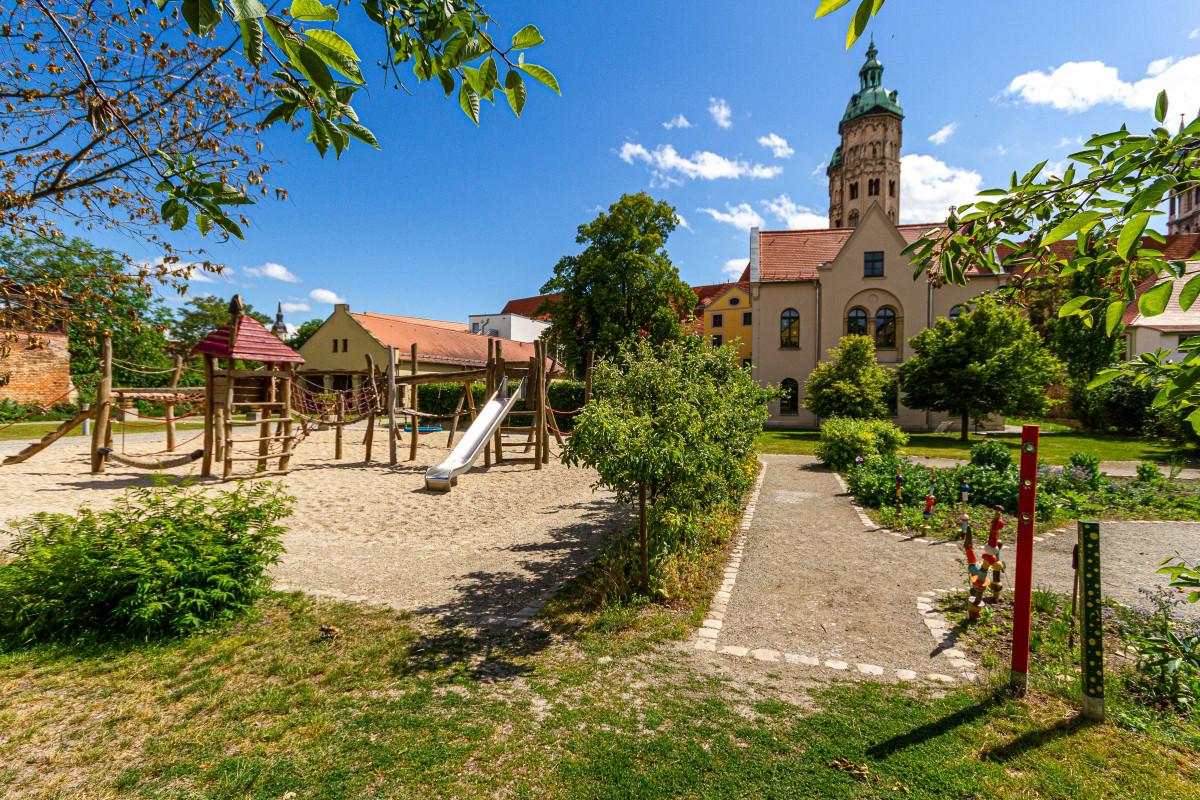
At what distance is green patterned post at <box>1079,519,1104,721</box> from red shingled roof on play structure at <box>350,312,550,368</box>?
33.4 meters

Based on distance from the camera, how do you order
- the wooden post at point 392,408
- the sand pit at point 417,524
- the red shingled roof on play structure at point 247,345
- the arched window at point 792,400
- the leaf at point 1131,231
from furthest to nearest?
the arched window at point 792,400, the wooden post at point 392,408, the red shingled roof on play structure at point 247,345, the sand pit at point 417,524, the leaf at point 1131,231

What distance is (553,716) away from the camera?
356 cm

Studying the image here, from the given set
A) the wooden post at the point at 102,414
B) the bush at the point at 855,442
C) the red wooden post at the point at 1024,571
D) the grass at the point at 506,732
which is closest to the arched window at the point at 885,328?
the bush at the point at 855,442

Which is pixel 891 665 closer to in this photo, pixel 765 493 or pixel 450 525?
pixel 450 525

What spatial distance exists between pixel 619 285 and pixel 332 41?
28.5 meters

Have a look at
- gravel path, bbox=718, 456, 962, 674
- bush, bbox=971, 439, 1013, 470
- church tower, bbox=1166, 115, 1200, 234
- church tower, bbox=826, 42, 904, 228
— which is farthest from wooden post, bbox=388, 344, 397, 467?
church tower, bbox=1166, 115, 1200, 234

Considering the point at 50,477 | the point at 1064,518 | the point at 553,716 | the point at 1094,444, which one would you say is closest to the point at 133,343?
the point at 50,477

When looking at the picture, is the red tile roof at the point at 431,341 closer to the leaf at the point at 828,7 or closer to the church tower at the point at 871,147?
the leaf at the point at 828,7

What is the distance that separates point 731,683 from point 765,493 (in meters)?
8.11

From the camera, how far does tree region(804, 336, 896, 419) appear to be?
790 inches

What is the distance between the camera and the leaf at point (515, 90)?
180 cm

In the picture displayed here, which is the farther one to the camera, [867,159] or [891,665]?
[867,159]

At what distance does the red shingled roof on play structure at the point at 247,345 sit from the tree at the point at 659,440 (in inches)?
399

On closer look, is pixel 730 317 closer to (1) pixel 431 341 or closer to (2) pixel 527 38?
(1) pixel 431 341
